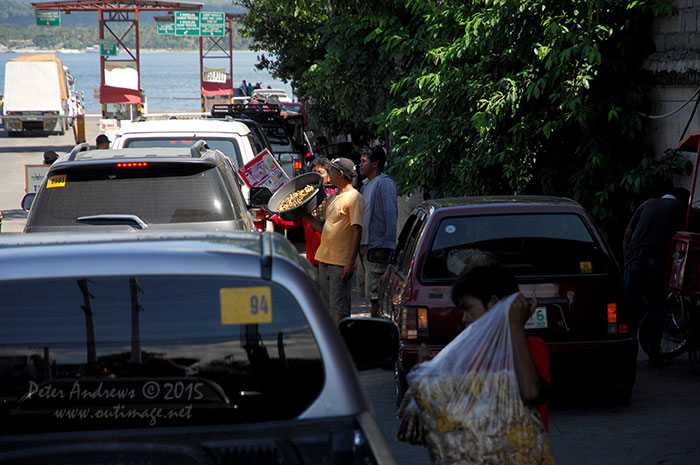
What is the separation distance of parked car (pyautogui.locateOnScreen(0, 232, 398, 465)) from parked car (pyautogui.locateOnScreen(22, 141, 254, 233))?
12.7ft

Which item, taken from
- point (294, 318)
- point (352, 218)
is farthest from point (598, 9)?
point (294, 318)

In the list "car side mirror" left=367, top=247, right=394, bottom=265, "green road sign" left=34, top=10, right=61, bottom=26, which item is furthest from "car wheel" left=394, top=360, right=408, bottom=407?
"green road sign" left=34, top=10, right=61, bottom=26

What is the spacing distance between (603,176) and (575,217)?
3.75 meters

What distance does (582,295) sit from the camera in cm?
667

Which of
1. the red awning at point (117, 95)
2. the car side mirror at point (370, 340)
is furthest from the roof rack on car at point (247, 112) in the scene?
the car side mirror at point (370, 340)

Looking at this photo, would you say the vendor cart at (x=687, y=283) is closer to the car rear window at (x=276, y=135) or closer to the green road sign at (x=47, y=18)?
the car rear window at (x=276, y=135)

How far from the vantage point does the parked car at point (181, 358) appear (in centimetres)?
279

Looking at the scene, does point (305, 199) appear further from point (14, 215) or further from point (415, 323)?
point (14, 215)

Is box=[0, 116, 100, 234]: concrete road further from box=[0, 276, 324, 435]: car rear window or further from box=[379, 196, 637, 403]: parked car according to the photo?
box=[0, 276, 324, 435]: car rear window

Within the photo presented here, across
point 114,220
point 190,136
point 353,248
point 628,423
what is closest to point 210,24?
point 190,136

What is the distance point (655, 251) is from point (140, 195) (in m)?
4.53

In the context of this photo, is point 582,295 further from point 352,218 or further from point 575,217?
point 352,218

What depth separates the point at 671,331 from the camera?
869 cm

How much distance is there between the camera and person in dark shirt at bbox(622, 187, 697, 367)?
8.36 meters
